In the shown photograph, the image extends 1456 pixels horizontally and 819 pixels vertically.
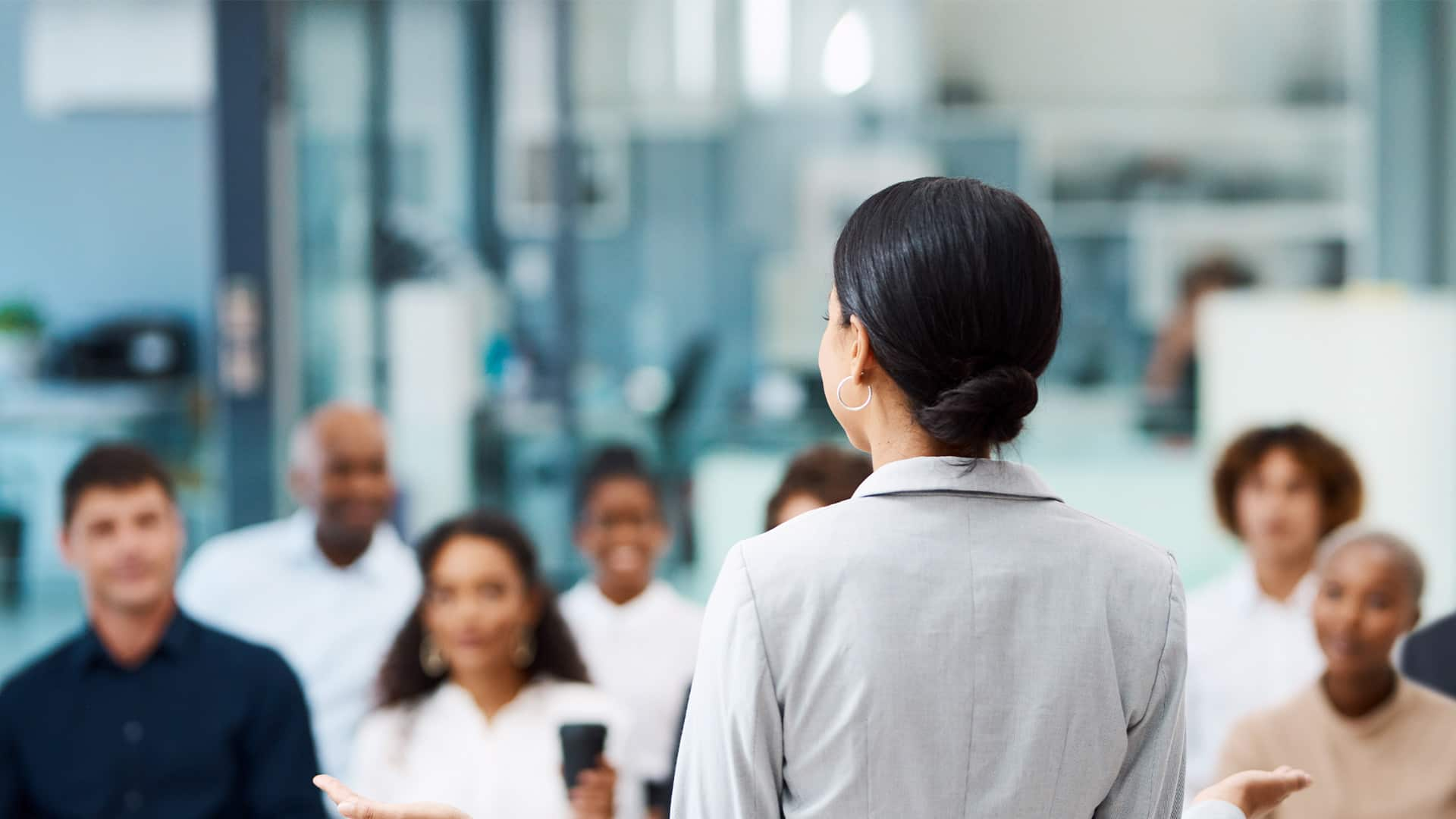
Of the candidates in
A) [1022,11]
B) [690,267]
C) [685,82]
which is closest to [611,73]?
[685,82]

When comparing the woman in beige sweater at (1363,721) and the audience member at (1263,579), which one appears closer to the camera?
the woman in beige sweater at (1363,721)

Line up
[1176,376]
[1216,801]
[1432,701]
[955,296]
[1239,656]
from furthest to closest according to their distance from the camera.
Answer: [1176,376], [1239,656], [1432,701], [1216,801], [955,296]

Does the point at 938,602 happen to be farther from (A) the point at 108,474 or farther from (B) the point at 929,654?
(A) the point at 108,474

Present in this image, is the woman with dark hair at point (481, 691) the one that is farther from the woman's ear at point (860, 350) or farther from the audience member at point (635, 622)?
the woman's ear at point (860, 350)

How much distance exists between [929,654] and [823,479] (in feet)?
3.97

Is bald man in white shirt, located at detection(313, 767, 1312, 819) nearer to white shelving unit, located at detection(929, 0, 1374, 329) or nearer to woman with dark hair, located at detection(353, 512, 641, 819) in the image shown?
woman with dark hair, located at detection(353, 512, 641, 819)

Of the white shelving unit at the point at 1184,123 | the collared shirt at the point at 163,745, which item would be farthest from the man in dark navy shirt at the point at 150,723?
the white shelving unit at the point at 1184,123

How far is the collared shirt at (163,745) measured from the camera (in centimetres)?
192

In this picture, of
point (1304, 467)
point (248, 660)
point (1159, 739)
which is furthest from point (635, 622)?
point (1159, 739)

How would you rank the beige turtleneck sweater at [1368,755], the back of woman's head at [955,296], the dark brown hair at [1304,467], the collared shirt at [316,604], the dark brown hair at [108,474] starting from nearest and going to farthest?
the back of woman's head at [955,296] → the beige turtleneck sweater at [1368,755] → the dark brown hair at [108,474] → the dark brown hair at [1304,467] → the collared shirt at [316,604]

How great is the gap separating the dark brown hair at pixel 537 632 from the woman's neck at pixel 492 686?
25 mm

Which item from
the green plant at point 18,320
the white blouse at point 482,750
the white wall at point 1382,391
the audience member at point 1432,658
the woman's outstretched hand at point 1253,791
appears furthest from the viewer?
the green plant at point 18,320

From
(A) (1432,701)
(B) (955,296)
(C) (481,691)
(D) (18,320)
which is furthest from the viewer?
(D) (18,320)

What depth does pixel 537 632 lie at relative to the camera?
2119 millimetres
